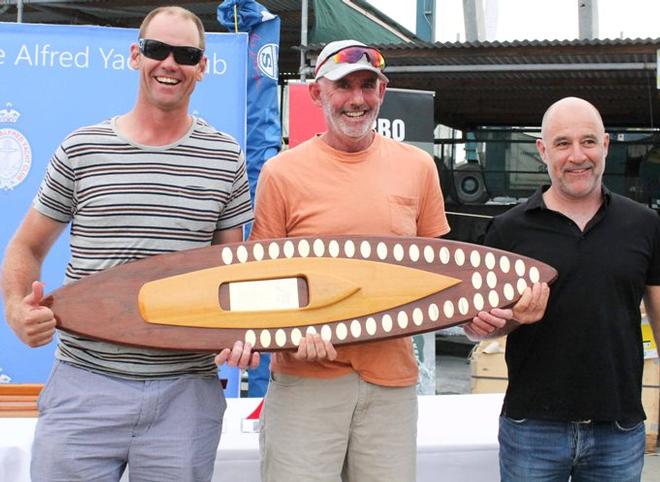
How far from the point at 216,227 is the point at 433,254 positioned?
1.92 feet

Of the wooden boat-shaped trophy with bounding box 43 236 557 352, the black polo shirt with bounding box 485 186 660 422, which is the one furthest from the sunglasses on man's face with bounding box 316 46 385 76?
the black polo shirt with bounding box 485 186 660 422

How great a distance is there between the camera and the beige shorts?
81.7 inches

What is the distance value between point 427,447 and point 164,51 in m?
1.63

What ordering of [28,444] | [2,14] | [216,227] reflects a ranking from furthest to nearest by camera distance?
[2,14] → [28,444] → [216,227]

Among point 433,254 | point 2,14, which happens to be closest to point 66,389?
point 433,254

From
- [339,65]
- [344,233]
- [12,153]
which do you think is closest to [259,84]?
[12,153]

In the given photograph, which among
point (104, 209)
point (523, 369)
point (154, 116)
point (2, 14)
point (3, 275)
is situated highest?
point (2, 14)

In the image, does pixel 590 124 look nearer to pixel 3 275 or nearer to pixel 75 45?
pixel 3 275

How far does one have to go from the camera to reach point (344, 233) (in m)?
2.08

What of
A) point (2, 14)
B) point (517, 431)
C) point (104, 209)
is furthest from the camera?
point (2, 14)

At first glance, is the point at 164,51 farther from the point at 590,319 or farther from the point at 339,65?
the point at 590,319

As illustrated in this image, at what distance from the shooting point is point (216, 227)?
204 centimetres

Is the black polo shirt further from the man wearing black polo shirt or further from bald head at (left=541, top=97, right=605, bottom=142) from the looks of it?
bald head at (left=541, top=97, right=605, bottom=142)

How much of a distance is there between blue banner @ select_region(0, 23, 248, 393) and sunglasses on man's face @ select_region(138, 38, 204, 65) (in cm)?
218
